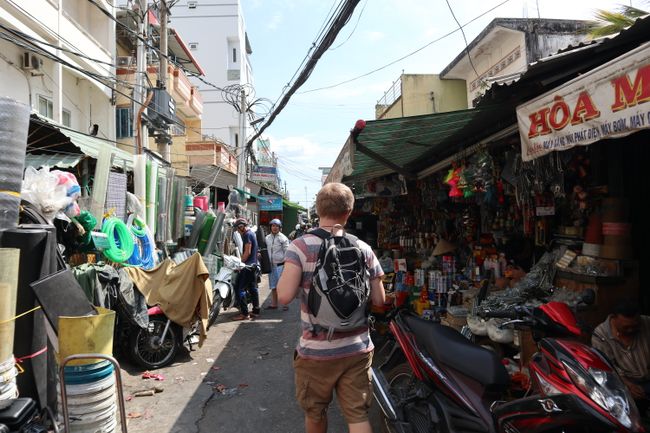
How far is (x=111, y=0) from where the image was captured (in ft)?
42.6

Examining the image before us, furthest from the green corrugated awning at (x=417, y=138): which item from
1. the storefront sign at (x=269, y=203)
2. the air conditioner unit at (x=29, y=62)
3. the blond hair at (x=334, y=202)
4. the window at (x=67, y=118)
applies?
the storefront sign at (x=269, y=203)

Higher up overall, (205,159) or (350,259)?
(205,159)

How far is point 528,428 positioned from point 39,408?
3323 mm

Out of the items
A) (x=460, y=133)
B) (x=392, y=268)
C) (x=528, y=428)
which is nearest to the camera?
(x=528, y=428)

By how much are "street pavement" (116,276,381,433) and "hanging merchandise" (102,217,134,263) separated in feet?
Result: 4.61

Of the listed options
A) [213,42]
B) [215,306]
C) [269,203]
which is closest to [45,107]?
[215,306]

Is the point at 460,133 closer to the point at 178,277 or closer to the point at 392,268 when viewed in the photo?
the point at 392,268

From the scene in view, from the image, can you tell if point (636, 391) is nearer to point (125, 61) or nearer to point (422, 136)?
point (422, 136)

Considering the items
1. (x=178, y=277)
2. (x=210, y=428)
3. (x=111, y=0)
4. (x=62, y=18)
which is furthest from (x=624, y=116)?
(x=111, y=0)

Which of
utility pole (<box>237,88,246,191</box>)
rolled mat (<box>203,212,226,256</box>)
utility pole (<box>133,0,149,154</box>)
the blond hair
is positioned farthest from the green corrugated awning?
utility pole (<box>237,88,246,191</box>)

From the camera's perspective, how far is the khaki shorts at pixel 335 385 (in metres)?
2.47

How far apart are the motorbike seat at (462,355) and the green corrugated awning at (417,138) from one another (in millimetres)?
2032

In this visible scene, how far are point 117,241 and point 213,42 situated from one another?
3450cm

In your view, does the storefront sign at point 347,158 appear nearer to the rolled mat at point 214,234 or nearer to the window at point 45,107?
the rolled mat at point 214,234
